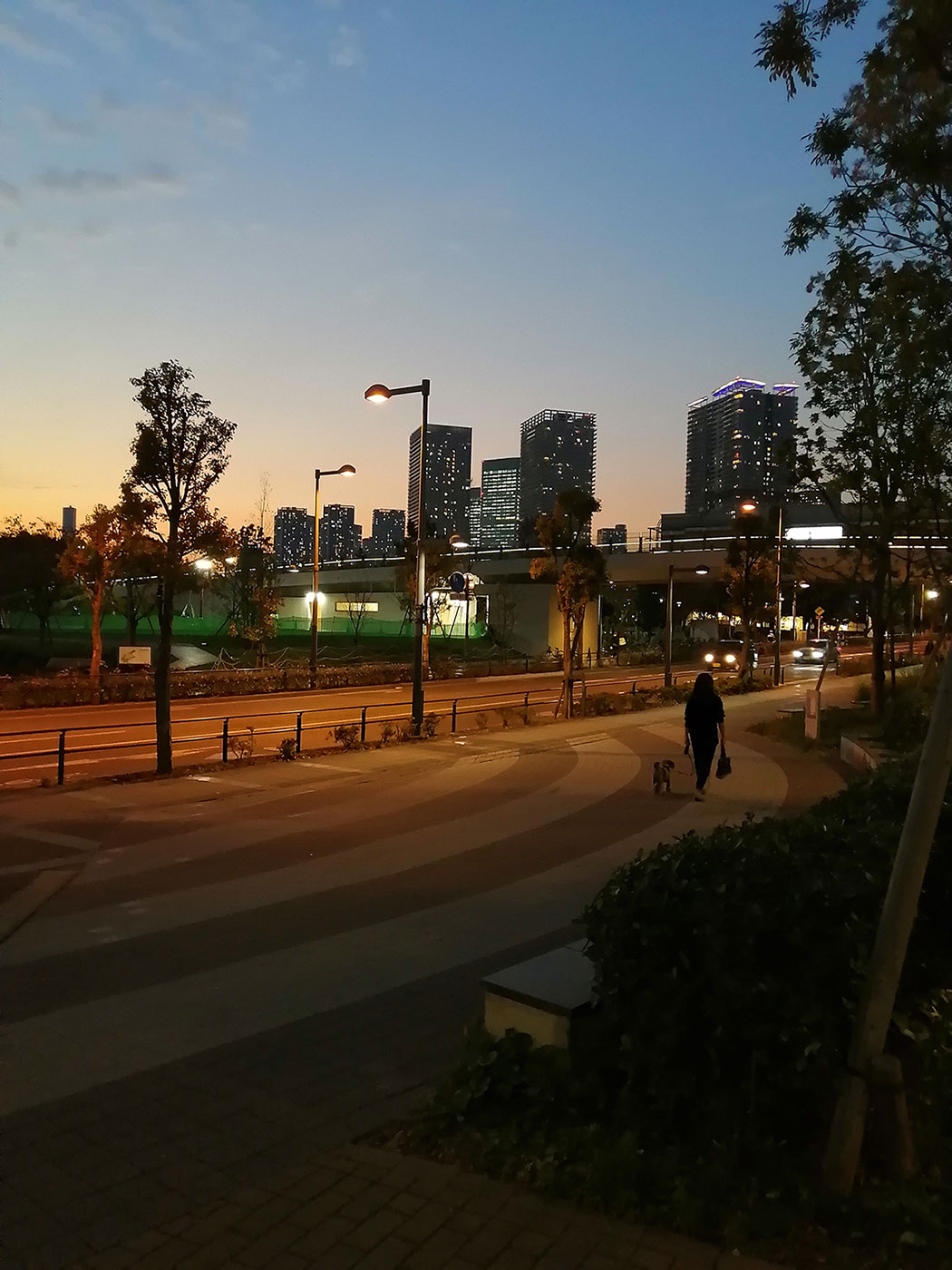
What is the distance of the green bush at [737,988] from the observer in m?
3.68

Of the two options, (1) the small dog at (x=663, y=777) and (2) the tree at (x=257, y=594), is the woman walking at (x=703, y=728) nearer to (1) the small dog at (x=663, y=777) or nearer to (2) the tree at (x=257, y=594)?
(1) the small dog at (x=663, y=777)

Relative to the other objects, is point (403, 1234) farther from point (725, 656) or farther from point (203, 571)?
point (725, 656)

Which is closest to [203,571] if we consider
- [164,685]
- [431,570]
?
[164,685]

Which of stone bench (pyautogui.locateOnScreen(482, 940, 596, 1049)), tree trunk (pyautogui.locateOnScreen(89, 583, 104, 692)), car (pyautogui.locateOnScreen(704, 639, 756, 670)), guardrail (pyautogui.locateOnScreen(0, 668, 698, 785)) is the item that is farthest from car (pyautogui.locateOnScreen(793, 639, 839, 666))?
stone bench (pyautogui.locateOnScreen(482, 940, 596, 1049))

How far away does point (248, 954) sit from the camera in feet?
23.4

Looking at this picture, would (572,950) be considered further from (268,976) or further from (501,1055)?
(268,976)

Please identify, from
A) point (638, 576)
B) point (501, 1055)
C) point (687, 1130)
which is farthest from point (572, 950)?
point (638, 576)

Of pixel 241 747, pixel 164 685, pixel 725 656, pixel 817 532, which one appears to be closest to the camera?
pixel 164 685

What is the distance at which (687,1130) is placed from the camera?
3877 mm

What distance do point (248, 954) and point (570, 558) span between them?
1866 centimetres

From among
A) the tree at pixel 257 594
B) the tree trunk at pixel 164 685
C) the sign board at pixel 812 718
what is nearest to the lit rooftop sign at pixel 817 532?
the tree at pixel 257 594

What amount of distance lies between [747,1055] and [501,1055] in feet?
3.90

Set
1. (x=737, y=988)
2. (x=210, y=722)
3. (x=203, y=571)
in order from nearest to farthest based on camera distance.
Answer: (x=737, y=988) → (x=203, y=571) → (x=210, y=722)

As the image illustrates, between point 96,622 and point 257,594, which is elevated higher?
point 257,594
